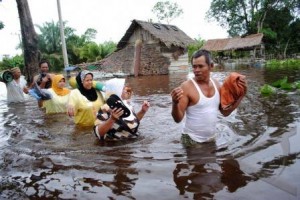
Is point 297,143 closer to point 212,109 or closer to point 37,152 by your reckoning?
point 212,109

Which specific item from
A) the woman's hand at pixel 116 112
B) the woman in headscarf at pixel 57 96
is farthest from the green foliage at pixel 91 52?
the woman's hand at pixel 116 112

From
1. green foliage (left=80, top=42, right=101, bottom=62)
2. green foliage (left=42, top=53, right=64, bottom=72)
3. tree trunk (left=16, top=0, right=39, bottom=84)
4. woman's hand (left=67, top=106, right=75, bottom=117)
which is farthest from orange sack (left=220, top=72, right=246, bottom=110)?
green foliage (left=42, top=53, right=64, bottom=72)

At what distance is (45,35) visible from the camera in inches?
1721

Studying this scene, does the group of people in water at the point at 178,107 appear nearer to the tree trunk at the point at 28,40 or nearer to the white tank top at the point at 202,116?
the white tank top at the point at 202,116

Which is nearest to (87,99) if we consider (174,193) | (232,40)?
(174,193)

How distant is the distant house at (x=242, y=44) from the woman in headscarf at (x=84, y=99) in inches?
1204

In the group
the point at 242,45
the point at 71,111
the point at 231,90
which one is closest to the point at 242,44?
the point at 242,45

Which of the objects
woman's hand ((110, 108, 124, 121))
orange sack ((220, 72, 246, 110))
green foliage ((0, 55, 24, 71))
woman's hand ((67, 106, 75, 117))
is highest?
green foliage ((0, 55, 24, 71))

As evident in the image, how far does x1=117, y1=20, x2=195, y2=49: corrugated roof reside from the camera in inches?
961

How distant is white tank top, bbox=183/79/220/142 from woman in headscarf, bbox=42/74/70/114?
4.68 m

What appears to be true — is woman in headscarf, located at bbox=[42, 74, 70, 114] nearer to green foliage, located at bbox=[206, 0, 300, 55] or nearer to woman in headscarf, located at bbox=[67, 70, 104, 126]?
woman in headscarf, located at bbox=[67, 70, 104, 126]

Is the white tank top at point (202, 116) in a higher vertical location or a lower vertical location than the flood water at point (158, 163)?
higher

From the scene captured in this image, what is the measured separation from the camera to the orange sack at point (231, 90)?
423cm

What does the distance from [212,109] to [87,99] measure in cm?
263
